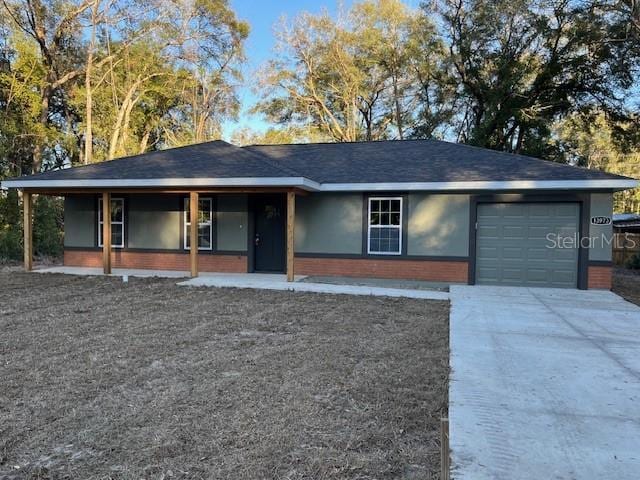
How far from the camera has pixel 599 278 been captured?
1004 centimetres

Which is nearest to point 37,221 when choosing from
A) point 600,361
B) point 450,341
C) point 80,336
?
point 80,336

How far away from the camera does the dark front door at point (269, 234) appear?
1228 cm

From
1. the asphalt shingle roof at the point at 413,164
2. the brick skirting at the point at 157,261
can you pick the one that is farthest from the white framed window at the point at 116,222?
the asphalt shingle roof at the point at 413,164

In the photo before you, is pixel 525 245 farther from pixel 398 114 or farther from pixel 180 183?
pixel 398 114

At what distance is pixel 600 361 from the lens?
15.8ft

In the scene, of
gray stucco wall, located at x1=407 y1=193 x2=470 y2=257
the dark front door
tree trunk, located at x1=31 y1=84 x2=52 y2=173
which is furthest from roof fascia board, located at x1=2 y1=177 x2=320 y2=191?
tree trunk, located at x1=31 y1=84 x2=52 y2=173

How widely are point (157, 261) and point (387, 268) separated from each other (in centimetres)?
632

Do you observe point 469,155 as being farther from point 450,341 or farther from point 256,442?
point 256,442

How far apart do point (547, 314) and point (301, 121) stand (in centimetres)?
2418

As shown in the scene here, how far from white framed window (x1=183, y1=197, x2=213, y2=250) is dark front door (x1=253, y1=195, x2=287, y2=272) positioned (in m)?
1.29

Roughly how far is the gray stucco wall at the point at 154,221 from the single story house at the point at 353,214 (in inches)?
1.2

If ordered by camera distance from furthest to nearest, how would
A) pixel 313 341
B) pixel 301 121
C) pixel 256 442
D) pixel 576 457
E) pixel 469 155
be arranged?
pixel 301 121 → pixel 469 155 → pixel 313 341 → pixel 256 442 → pixel 576 457

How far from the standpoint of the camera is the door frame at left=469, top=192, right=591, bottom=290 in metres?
10.0

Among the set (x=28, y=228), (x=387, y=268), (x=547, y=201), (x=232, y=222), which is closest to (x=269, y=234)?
(x=232, y=222)
